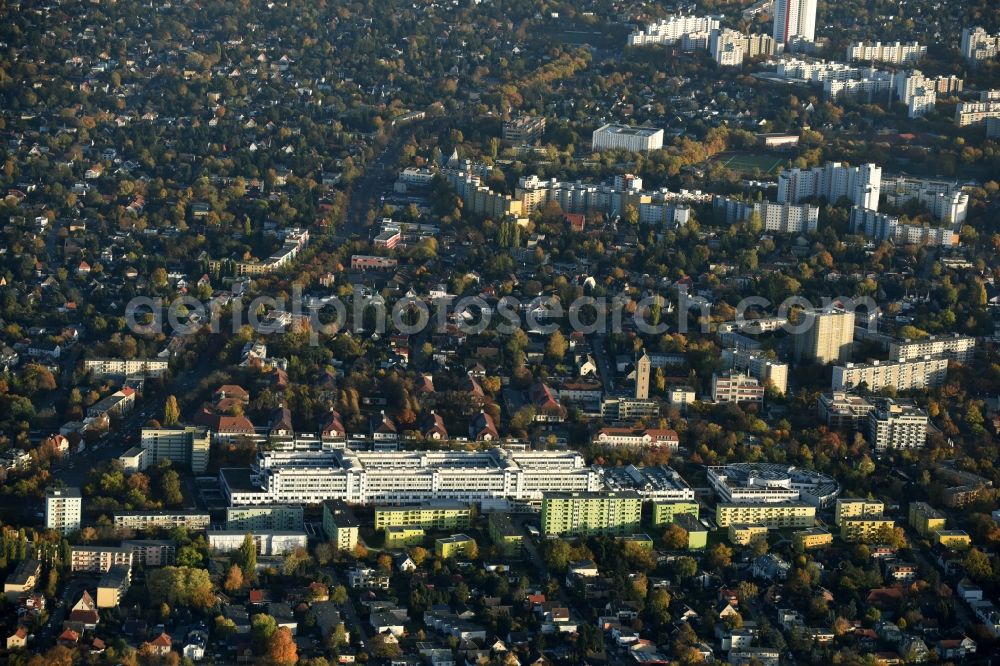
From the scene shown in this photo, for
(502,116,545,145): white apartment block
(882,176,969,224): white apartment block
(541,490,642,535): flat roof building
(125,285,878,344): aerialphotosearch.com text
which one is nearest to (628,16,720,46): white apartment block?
(502,116,545,145): white apartment block

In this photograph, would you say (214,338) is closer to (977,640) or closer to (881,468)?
(881,468)

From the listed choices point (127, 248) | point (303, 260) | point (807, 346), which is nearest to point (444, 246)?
point (303, 260)

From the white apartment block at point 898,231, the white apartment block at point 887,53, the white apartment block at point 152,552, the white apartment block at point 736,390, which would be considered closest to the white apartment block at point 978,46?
the white apartment block at point 887,53

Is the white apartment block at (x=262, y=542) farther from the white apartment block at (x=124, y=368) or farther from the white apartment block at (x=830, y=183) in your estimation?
the white apartment block at (x=830, y=183)

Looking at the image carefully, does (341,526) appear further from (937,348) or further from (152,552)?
(937,348)

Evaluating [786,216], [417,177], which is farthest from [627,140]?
[786,216]

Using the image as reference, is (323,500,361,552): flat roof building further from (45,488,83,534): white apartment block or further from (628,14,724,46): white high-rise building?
(628,14,724,46): white high-rise building
